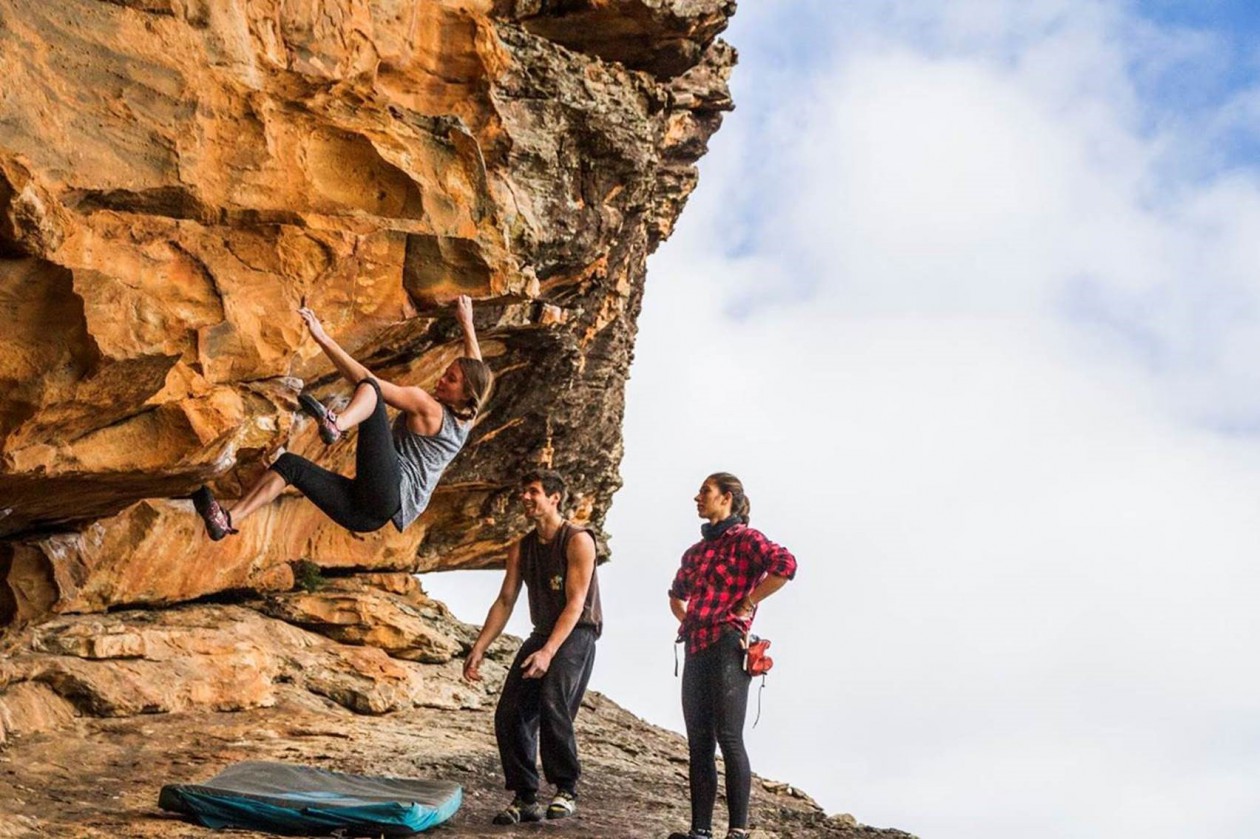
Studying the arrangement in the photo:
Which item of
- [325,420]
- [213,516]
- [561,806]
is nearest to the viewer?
[325,420]

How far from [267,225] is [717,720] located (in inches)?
184

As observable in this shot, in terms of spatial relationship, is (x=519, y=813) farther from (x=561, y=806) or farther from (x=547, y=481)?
(x=547, y=481)

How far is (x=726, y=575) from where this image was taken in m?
9.66

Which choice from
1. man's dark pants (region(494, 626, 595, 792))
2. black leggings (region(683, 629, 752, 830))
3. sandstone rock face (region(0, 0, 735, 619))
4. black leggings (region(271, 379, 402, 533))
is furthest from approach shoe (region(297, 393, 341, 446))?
black leggings (region(683, 629, 752, 830))

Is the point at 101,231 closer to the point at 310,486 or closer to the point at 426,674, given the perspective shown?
the point at 310,486

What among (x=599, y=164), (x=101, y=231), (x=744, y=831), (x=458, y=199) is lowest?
(x=744, y=831)

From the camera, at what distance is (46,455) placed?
920 centimetres

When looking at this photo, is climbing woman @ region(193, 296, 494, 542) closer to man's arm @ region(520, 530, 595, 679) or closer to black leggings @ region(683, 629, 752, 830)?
man's arm @ region(520, 530, 595, 679)

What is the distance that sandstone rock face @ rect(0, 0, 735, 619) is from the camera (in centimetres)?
872

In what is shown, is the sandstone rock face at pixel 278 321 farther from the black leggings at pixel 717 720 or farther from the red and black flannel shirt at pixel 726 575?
the red and black flannel shirt at pixel 726 575

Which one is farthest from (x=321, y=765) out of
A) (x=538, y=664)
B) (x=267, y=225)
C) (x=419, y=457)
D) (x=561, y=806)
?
(x=267, y=225)

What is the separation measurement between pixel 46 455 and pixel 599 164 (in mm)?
7157

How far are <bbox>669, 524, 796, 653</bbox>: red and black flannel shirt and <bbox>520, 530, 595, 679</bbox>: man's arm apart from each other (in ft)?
2.41

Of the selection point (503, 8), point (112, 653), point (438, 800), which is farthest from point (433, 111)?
point (438, 800)
